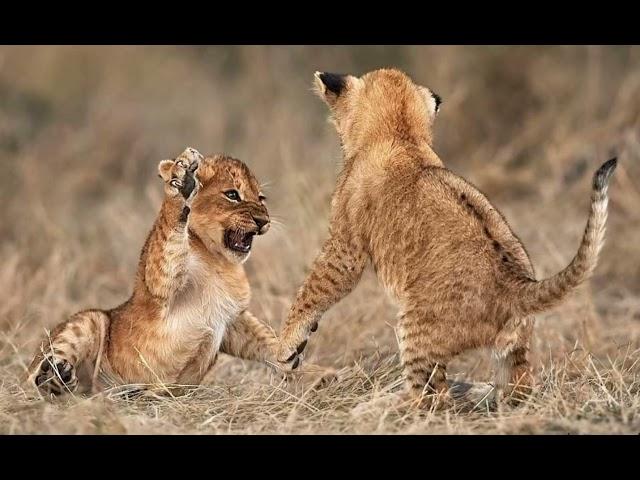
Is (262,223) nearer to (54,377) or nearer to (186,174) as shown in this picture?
(186,174)

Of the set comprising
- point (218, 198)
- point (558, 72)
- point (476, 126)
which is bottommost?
point (218, 198)

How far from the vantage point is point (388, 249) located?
22.7 ft

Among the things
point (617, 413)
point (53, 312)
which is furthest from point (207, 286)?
point (53, 312)

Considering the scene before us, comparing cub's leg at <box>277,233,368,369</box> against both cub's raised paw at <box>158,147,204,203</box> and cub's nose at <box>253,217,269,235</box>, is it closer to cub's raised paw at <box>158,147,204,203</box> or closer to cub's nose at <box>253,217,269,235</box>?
cub's nose at <box>253,217,269,235</box>

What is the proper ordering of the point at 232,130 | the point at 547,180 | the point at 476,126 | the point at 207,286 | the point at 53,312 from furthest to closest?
the point at 232,130
the point at 476,126
the point at 547,180
the point at 53,312
the point at 207,286

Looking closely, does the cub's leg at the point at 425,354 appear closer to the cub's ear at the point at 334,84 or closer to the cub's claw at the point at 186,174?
the cub's claw at the point at 186,174

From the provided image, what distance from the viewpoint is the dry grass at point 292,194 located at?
22.1 feet

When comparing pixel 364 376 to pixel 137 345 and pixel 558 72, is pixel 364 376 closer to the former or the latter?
pixel 137 345

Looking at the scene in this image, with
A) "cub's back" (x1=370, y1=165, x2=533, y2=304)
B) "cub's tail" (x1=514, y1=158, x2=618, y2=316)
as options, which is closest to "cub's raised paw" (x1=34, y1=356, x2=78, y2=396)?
"cub's back" (x1=370, y1=165, x2=533, y2=304)

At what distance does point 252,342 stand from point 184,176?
1528 mm

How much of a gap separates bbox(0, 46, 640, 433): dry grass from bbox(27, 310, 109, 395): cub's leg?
0.21 m

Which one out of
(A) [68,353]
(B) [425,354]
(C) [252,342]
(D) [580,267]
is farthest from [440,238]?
(A) [68,353]

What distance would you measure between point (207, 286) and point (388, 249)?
1.29 meters

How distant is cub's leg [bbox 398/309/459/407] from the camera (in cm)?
631
